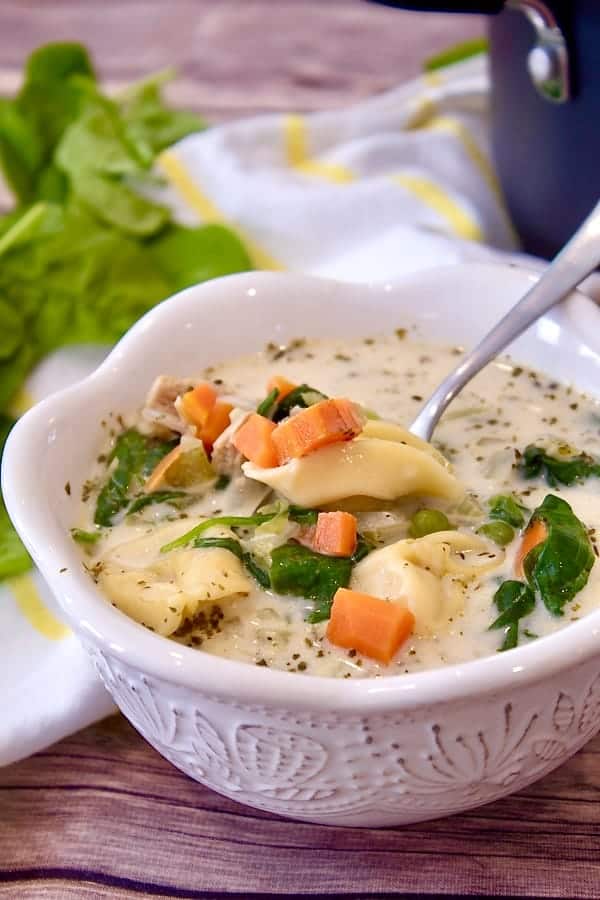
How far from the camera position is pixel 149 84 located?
399cm

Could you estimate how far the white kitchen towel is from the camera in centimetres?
307

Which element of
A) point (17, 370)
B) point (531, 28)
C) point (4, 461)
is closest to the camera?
point (4, 461)

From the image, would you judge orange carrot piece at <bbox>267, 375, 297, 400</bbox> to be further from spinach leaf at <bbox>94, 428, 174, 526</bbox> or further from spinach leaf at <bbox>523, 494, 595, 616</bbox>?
spinach leaf at <bbox>523, 494, 595, 616</bbox>

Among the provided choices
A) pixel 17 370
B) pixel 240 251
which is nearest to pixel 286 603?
pixel 17 370

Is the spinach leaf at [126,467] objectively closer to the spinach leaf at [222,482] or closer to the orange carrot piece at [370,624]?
the spinach leaf at [222,482]

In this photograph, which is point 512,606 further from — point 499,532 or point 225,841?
point 225,841

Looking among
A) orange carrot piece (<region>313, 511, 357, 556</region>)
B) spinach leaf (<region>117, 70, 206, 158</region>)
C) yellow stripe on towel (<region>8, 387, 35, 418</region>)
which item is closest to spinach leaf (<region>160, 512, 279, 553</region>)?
orange carrot piece (<region>313, 511, 357, 556</region>)

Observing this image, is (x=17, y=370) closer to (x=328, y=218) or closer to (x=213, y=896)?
(x=328, y=218)

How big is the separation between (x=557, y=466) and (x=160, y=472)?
2.31ft

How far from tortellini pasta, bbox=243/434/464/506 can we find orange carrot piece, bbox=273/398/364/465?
19 mm

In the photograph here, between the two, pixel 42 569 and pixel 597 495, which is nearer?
pixel 42 569

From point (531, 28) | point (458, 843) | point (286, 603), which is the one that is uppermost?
point (531, 28)

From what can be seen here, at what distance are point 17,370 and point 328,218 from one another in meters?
0.98

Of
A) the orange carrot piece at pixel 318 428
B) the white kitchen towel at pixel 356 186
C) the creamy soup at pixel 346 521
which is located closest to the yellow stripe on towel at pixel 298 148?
the white kitchen towel at pixel 356 186
